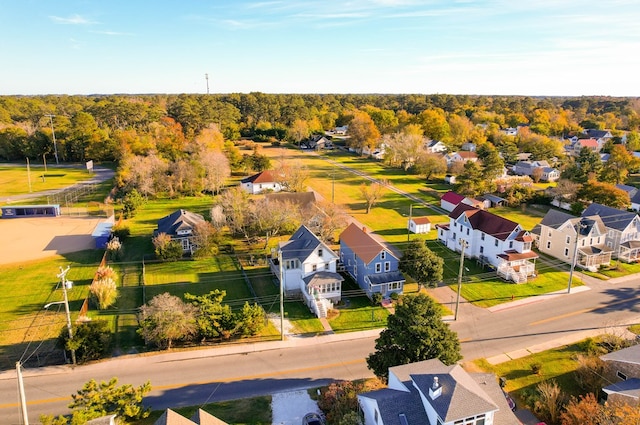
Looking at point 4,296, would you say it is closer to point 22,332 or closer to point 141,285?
point 22,332

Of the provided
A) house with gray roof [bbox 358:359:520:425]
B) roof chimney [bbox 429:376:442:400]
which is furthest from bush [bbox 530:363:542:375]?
roof chimney [bbox 429:376:442:400]

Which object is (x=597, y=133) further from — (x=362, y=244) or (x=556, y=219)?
(x=362, y=244)

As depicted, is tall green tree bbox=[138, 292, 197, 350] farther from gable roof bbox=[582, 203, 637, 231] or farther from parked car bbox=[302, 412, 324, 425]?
gable roof bbox=[582, 203, 637, 231]

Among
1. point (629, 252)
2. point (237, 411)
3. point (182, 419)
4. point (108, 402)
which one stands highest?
point (182, 419)

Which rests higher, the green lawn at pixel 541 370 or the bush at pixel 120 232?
the bush at pixel 120 232

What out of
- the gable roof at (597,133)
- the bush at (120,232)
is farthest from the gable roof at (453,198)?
the gable roof at (597,133)

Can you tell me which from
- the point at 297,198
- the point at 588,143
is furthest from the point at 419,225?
the point at 588,143

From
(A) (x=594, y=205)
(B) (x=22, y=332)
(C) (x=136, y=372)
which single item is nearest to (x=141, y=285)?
(B) (x=22, y=332)

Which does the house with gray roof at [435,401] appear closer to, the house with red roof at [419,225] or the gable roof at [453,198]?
the house with red roof at [419,225]
